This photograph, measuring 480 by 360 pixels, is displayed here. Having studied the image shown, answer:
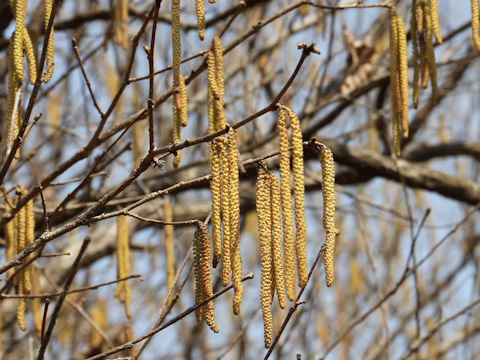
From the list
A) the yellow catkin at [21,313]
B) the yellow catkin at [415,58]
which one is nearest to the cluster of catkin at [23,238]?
the yellow catkin at [21,313]

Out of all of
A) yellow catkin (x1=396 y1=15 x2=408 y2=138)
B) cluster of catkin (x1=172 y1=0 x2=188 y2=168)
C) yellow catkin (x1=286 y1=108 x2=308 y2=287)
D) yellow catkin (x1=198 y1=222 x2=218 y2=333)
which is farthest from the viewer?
yellow catkin (x1=396 y1=15 x2=408 y2=138)

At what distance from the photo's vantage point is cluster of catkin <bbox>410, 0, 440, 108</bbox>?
189cm

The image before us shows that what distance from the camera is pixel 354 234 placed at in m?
5.71

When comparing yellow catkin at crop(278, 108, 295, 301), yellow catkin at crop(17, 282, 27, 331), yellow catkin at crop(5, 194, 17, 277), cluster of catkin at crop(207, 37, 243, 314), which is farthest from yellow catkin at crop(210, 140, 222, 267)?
yellow catkin at crop(5, 194, 17, 277)

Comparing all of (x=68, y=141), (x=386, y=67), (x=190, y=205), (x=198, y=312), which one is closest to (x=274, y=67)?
(x=386, y=67)

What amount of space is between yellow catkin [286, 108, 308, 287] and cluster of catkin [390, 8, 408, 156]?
23.9 inches

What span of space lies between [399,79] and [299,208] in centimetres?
74

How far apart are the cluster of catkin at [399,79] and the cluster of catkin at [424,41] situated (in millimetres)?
93

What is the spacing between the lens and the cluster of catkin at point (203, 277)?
131cm

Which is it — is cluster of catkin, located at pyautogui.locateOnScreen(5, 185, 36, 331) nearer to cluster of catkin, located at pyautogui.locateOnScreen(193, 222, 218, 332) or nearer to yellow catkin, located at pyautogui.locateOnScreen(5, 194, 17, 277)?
yellow catkin, located at pyautogui.locateOnScreen(5, 194, 17, 277)

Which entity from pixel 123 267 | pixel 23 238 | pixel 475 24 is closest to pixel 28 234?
pixel 23 238

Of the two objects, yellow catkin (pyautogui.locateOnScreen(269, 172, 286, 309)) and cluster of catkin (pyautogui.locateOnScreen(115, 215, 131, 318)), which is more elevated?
cluster of catkin (pyautogui.locateOnScreen(115, 215, 131, 318))

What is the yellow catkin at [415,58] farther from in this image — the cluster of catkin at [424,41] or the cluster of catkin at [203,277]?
the cluster of catkin at [203,277]

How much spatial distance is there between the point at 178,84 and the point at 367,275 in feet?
12.0
